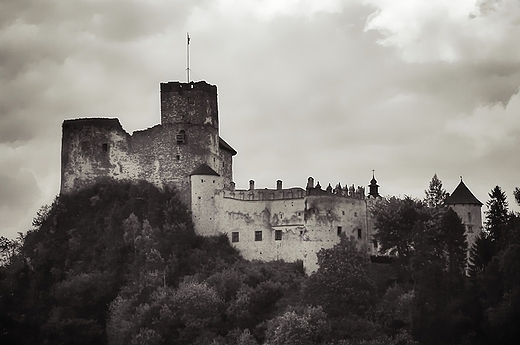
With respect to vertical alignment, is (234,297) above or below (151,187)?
below

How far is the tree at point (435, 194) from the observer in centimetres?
10419

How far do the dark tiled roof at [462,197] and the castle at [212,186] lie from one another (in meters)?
0.10

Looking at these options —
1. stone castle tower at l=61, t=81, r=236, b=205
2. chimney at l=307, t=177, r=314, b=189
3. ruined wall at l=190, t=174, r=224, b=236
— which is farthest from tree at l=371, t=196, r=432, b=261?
stone castle tower at l=61, t=81, r=236, b=205

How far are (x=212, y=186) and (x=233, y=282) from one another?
10277 mm

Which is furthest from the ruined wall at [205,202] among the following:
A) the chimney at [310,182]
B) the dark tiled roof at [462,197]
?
the dark tiled roof at [462,197]

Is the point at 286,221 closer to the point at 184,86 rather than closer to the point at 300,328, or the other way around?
the point at 300,328

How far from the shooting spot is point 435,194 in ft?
346

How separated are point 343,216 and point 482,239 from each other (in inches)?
485

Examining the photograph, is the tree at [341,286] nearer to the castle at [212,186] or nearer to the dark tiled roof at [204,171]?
the castle at [212,186]

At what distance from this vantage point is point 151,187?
99.6 m

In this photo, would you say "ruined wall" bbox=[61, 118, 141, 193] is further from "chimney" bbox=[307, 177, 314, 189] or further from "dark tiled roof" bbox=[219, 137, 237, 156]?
"chimney" bbox=[307, 177, 314, 189]

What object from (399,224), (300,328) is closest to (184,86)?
(399,224)

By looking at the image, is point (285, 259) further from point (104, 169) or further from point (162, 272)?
→ point (104, 169)

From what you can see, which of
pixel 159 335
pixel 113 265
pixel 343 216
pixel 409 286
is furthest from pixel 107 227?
pixel 409 286
